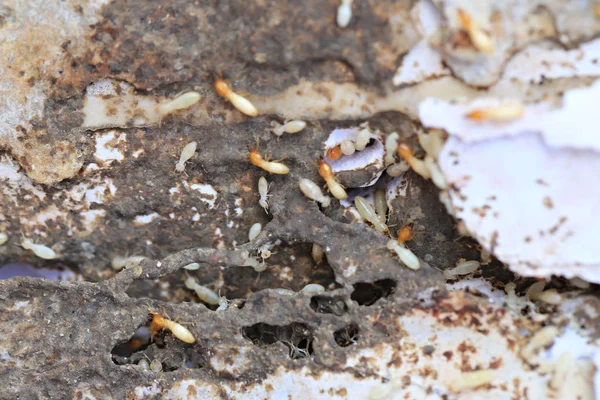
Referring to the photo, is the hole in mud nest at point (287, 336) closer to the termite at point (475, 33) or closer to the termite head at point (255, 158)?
the termite head at point (255, 158)

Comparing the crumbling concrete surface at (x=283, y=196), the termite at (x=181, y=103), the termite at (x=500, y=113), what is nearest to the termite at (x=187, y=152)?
the crumbling concrete surface at (x=283, y=196)

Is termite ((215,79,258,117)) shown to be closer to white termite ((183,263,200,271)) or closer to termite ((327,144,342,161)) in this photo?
termite ((327,144,342,161))

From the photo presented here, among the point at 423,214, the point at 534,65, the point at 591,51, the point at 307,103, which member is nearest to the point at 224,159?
the point at 307,103

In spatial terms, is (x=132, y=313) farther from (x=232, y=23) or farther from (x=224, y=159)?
(x=232, y=23)

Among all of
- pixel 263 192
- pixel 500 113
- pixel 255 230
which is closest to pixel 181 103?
pixel 263 192

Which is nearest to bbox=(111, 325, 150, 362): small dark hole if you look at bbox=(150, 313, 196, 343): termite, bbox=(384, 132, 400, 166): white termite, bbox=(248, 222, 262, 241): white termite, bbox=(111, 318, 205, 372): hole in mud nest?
bbox=(111, 318, 205, 372): hole in mud nest

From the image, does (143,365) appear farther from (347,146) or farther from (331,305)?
(347,146)
